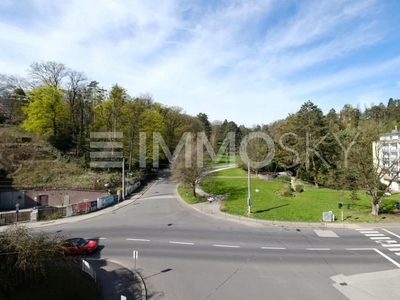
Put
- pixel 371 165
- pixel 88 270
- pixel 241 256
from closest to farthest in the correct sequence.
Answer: pixel 88 270 < pixel 241 256 < pixel 371 165

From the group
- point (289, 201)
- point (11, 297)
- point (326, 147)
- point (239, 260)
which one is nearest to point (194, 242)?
point (239, 260)

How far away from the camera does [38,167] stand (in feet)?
149

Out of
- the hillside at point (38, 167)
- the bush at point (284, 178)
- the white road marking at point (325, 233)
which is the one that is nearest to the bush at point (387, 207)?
the white road marking at point (325, 233)

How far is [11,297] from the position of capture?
1264 centimetres

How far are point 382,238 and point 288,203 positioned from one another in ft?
48.0

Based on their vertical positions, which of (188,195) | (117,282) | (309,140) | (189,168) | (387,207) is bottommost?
(117,282)

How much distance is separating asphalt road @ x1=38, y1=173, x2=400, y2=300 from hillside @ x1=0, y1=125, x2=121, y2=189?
545 inches

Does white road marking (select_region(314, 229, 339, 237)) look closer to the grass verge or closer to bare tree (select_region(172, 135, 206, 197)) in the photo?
the grass verge

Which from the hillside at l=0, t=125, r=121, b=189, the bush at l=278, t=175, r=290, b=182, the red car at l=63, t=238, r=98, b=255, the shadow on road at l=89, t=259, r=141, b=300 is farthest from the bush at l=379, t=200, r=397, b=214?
the hillside at l=0, t=125, r=121, b=189

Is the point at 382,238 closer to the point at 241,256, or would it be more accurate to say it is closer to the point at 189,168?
the point at 241,256

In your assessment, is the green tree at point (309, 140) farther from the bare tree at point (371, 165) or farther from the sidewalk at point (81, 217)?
the sidewalk at point (81, 217)

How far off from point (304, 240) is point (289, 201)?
16.5m

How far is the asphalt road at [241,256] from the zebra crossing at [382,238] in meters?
0.06

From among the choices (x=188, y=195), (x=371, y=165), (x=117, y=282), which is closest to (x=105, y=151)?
(x=188, y=195)
